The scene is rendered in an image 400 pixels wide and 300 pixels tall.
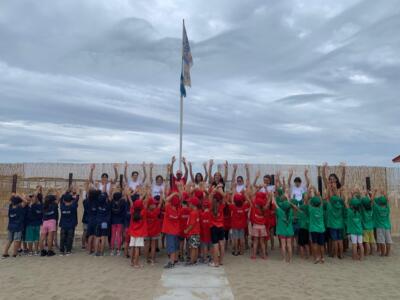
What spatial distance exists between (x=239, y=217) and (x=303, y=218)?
170 cm

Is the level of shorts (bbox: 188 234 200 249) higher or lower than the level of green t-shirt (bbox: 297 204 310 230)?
lower

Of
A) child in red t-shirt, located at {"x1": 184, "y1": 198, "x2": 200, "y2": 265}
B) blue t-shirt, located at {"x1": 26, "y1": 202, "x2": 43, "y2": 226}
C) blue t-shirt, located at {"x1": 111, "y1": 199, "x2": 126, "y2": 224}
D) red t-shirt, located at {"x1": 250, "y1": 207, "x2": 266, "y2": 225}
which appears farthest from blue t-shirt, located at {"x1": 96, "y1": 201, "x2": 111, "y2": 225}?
red t-shirt, located at {"x1": 250, "y1": 207, "x2": 266, "y2": 225}

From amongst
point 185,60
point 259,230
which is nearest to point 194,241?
point 259,230

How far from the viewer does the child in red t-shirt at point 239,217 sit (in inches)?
345

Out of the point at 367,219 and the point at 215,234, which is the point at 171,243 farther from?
the point at 367,219

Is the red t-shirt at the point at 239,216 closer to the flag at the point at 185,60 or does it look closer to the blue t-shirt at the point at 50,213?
the blue t-shirt at the point at 50,213

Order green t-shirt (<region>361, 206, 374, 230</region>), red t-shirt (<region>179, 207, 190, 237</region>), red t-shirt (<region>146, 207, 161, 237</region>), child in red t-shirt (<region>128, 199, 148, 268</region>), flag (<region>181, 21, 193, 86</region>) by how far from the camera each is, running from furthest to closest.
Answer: flag (<region>181, 21, 193, 86</region>) < green t-shirt (<region>361, 206, 374, 230</region>) < red t-shirt (<region>146, 207, 161, 237</region>) < red t-shirt (<region>179, 207, 190, 237</region>) < child in red t-shirt (<region>128, 199, 148, 268</region>)

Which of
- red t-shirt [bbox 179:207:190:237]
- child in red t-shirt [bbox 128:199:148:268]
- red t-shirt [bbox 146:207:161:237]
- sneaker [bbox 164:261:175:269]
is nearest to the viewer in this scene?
sneaker [bbox 164:261:175:269]

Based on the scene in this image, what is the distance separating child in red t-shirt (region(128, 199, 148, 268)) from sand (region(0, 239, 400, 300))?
1.27 ft

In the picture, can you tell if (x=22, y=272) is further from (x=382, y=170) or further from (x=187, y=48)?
(x=382, y=170)

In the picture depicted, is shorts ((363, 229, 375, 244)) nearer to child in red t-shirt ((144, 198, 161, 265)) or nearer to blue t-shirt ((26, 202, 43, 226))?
child in red t-shirt ((144, 198, 161, 265))

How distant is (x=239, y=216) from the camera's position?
8867mm

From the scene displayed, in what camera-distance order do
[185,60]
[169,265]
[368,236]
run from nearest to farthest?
[169,265] → [368,236] → [185,60]

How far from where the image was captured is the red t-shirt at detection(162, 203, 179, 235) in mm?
7820
